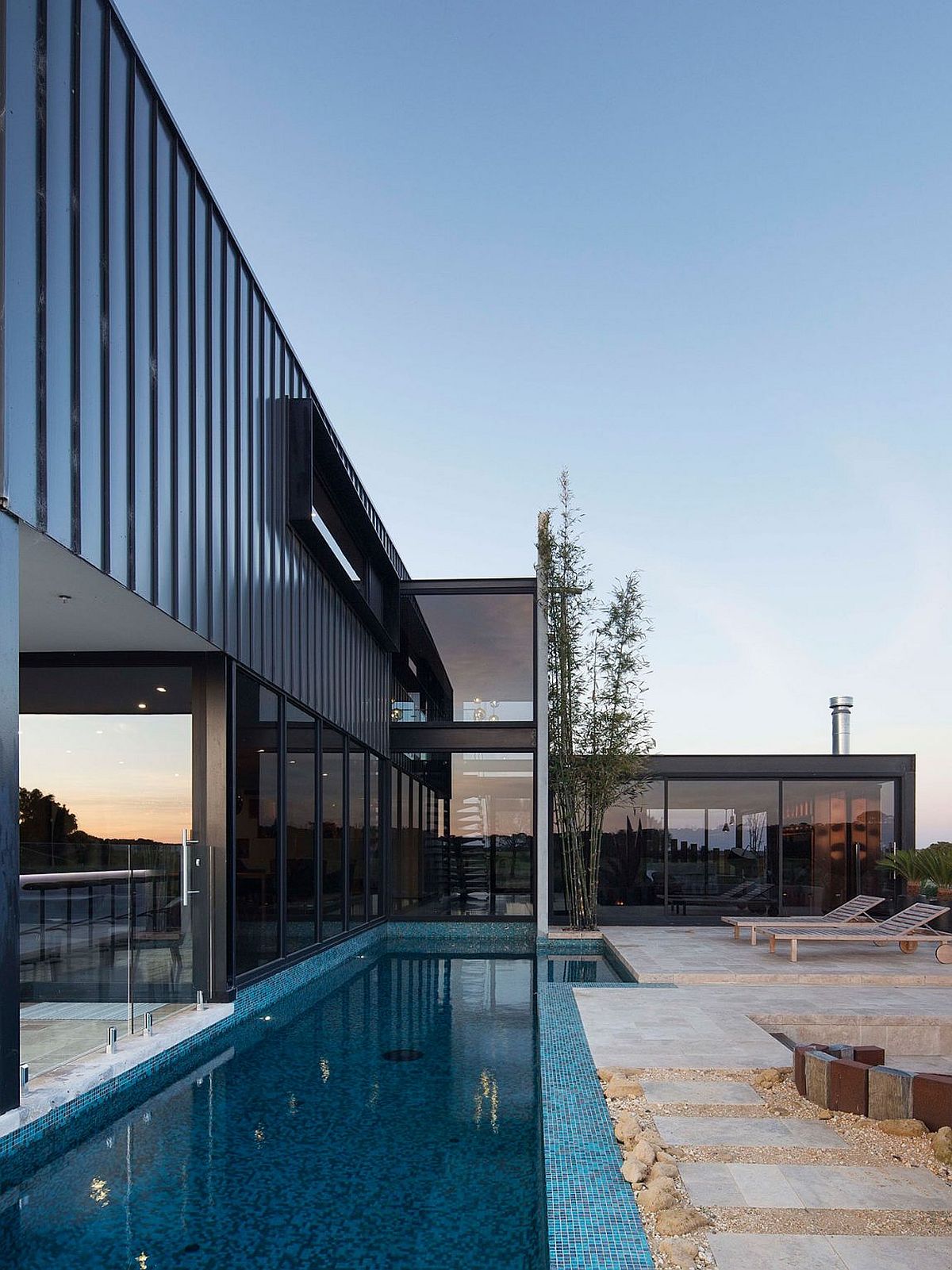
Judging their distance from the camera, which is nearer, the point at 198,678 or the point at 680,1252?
the point at 680,1252

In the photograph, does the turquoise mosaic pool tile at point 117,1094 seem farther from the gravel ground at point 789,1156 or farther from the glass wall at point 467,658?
the glass wall at point 467,658

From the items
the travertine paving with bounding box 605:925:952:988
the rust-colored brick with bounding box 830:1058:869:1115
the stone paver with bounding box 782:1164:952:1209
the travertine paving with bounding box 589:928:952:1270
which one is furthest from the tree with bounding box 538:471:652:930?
the stone paver with bounding box 782:1164:952:1209

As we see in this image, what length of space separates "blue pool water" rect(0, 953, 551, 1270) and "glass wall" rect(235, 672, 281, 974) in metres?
1.02

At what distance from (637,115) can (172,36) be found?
5.47 meters

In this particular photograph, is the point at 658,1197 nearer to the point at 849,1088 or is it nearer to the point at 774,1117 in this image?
the point at 774,1117

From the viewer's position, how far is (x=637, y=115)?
11844 mm

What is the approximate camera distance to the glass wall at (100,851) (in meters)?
5.39

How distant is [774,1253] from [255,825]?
232 inches

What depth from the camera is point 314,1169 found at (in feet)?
14.5

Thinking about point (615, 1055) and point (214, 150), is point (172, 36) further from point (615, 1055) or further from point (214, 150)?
point (615, 1055)

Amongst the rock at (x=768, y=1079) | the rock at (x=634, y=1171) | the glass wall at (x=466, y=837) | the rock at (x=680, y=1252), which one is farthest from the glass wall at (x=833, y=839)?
the rock at (x=680, y=1252)

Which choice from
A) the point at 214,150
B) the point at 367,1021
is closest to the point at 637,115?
the point at 214,150

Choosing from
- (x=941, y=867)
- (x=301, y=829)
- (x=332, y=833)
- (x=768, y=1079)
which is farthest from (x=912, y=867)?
(x=768, y=1079)

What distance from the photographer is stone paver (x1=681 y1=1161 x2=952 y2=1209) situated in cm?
Answer: 349
